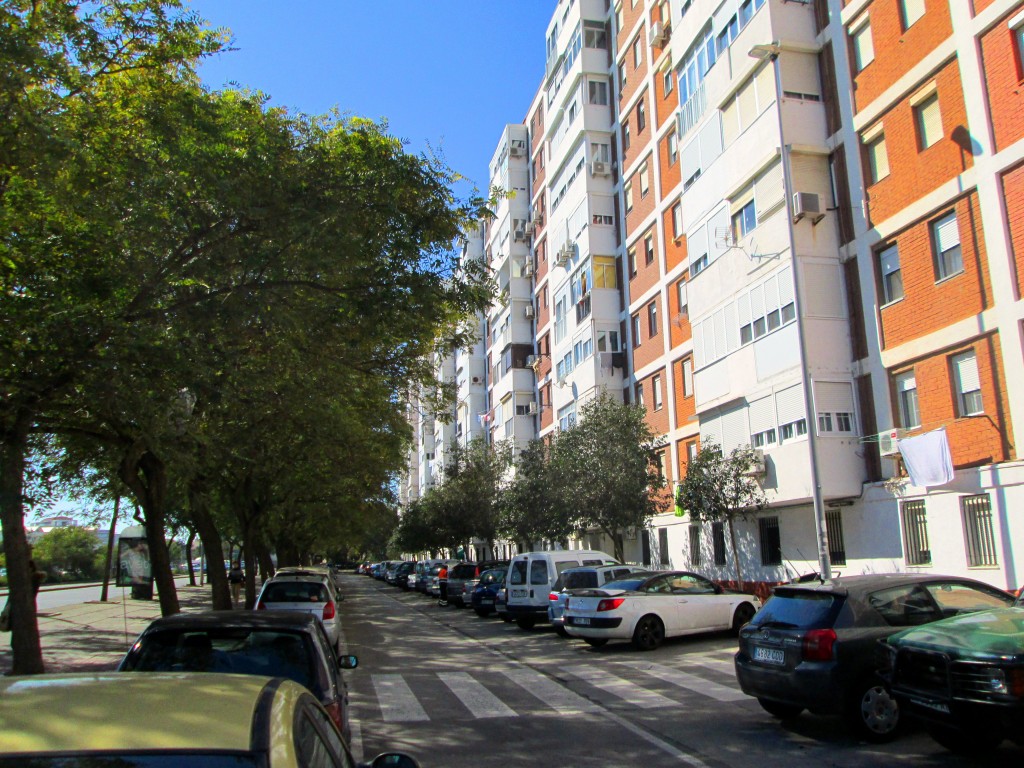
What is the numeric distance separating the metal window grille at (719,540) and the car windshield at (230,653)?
69.9ft

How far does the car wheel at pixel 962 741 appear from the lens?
7152 mm

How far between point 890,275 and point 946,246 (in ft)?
6.26

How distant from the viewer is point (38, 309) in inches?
388

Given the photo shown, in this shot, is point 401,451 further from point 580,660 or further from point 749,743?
point 749,743

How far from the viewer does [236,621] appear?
20.7ft

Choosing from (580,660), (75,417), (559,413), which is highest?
(559,413)

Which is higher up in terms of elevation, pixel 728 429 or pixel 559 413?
pixel 559 413

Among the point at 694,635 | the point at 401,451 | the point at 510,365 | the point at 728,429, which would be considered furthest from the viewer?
Result: the point at 510,365

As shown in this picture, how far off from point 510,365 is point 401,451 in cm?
2683

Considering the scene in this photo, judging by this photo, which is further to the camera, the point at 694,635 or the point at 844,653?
the point at 694,635

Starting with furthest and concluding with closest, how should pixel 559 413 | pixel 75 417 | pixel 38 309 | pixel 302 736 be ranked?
pixel 559 413 → pixel 75 417 → pixel 38 309 → pixel 302 736

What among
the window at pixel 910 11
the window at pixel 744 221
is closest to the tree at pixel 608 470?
the window at pixel 744 221

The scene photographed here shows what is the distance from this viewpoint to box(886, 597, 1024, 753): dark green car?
6562 millimetres

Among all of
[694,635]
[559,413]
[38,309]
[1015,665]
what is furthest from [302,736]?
[559,413]
